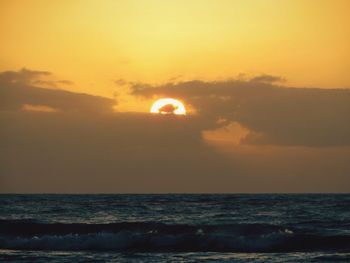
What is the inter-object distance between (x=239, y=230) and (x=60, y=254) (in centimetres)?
1108

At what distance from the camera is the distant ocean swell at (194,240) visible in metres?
31.9

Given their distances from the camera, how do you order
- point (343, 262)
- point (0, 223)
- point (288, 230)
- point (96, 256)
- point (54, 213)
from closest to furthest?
point (343, 262) < point (96, 256) < point (288, 230) < point (0, 223) < point (54, 213)

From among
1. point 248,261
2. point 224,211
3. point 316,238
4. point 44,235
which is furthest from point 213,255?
point 224,211

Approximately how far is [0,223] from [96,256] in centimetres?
1500

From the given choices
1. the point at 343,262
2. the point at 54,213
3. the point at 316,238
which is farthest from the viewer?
the point at 54,213

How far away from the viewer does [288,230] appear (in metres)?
35.9

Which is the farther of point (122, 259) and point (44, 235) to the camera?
point (44, 235)

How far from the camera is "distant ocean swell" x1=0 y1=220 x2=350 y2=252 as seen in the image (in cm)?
3194

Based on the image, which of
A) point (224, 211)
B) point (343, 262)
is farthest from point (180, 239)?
point (224, 211)

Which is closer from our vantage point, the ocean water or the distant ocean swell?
the ocean water

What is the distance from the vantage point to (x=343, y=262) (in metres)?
24.9

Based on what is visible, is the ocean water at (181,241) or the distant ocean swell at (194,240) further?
the distant ocean swell at (194,240)

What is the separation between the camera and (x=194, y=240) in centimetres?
3347

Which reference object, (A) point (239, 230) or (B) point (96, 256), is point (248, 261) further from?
(A) point (239, 230)
